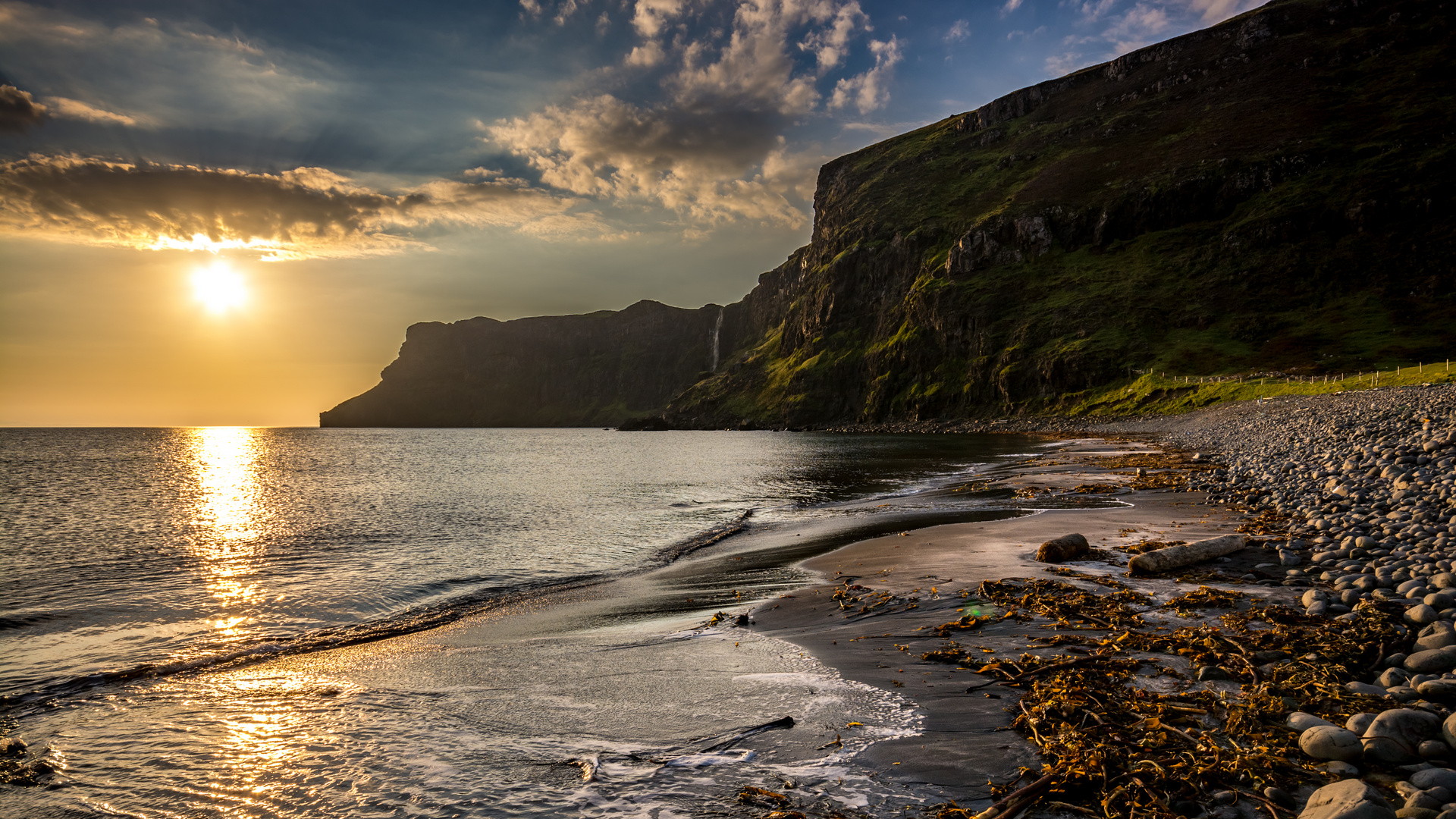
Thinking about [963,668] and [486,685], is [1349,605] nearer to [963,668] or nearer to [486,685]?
[963,668]

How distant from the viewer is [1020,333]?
123000 mm

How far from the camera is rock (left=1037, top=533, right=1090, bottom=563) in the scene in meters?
14.7

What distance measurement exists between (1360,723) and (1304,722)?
15.1 inches

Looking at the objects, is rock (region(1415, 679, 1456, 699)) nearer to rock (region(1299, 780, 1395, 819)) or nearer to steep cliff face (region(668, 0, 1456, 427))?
rock (region(1299, 780, 1395, 819))

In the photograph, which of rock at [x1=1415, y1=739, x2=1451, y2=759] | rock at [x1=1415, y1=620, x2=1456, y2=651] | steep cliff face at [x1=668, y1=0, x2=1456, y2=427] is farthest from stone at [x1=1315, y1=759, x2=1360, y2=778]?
steep cliff face at [x1=668, y1=0, x2=1456, y2=427]

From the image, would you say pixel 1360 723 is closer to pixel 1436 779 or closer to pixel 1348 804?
pixel 1436 779

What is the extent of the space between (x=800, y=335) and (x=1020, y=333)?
82613mm

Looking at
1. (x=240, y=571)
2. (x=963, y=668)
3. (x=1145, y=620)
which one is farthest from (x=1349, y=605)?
(x=240, y=571)

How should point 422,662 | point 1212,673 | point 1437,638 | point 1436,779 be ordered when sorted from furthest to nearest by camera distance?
point 422,662, point 1212,673, point 1437,638, point 1436,779

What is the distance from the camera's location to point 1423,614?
308 inches

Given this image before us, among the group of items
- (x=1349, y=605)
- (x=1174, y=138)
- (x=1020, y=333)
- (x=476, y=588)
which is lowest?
(x=476, y=588)

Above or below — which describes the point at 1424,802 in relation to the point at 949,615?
above

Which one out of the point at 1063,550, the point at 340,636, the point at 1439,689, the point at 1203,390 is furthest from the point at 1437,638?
the point at 1203,390

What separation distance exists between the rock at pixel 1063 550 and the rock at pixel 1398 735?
9414mm
